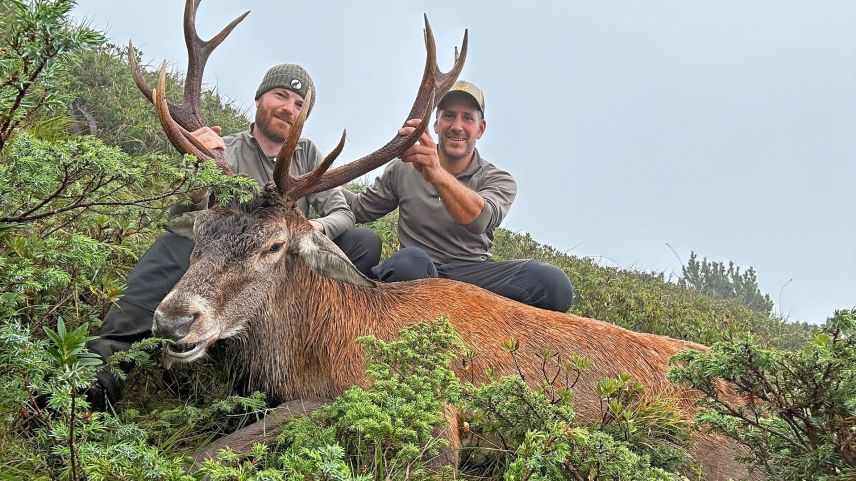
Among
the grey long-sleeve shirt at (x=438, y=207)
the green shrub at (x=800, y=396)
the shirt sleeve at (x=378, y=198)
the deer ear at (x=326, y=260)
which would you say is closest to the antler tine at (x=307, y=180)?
the deer ear at (x=326, y=260)

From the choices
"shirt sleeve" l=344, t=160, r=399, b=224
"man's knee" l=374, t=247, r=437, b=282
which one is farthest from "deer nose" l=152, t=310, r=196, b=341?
"shirt sleeve" l=344, t=160, r=399, b=224

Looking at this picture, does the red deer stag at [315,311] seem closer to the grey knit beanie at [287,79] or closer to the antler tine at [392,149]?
the antler tine at [392,149]

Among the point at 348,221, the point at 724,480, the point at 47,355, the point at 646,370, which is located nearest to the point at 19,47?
the point at 47,355

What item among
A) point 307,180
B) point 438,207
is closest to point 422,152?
point 307,180

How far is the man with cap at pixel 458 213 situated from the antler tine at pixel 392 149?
427mm

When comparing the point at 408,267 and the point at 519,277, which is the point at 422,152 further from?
the point at 519,277

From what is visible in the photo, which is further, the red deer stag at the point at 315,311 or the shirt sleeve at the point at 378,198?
the shirt sleeve at the point at 378,198

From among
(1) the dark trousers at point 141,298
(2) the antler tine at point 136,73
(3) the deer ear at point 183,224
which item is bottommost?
(1) the dark trousers at point 141,298

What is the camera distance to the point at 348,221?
19.1 feet

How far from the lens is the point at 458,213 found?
18.5ft

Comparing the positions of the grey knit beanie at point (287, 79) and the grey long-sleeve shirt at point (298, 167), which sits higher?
the grey knit beanie at point (287, 79)

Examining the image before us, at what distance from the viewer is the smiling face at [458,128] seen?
21.5 ft

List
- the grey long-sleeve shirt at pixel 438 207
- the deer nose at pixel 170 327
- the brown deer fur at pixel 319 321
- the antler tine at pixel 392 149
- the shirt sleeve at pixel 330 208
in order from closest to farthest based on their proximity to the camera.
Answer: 1. the deer nose at pixel 170 327
2. the brown deer fur at pixel 319 321
3. the antler tine at pixel 392 149
4. the shirt sleeve at pixel 330 208
5. the grey long-sleeve shirt at pixel 438 207

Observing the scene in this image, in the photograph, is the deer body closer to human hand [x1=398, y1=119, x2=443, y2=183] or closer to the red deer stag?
the red deer stag
